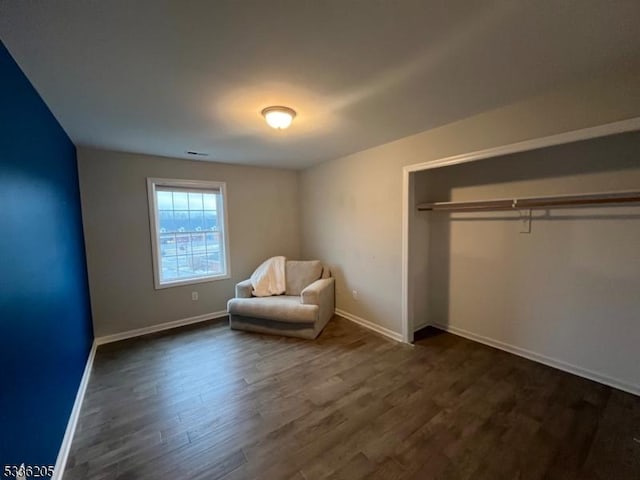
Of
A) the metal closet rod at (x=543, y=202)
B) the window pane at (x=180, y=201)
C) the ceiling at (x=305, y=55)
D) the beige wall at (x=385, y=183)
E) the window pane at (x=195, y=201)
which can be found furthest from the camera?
the window pane at (x=195, y=201)

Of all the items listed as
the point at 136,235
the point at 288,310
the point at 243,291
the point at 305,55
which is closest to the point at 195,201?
the point at 136,235

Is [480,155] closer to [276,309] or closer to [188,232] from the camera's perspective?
[276,309]

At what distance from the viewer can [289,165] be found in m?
4.42

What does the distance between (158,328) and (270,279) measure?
5.50 ft

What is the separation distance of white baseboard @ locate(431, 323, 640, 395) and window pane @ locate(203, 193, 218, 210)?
3.85 meters

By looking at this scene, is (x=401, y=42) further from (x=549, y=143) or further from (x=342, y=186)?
(x=342, y=186)

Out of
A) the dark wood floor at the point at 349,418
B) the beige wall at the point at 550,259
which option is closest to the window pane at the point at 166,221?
the dark wood floor at the point at 349,418

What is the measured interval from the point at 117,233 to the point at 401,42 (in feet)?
12.4

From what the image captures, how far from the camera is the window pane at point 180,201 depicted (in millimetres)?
3887

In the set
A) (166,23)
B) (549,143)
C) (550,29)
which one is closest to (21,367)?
(166,23)

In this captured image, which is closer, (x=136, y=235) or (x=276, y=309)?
(x=276, y=309)

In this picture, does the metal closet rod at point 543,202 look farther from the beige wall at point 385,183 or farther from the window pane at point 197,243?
the window pane at point 197,243

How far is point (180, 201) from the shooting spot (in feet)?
12.9

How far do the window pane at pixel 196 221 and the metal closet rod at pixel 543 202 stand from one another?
318cm
